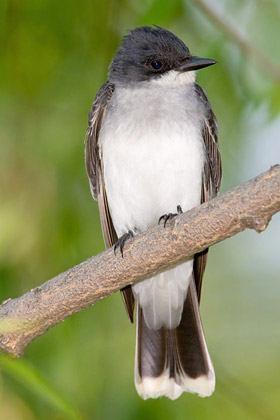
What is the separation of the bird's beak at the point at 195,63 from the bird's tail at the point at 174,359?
118cm

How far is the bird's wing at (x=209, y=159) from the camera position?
3.35 metres

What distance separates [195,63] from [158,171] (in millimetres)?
545

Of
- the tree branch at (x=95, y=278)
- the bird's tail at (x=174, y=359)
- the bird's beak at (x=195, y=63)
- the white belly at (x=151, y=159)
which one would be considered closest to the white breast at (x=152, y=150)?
the white belly at (x=151, y=159)

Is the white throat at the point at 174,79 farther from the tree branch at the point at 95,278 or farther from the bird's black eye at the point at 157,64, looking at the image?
the tree branch at the point at 95,278

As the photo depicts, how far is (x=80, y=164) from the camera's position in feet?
10.2

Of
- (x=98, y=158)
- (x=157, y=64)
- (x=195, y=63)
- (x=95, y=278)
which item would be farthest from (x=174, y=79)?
(x=95, y=278)

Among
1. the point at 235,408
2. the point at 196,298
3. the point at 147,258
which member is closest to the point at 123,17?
the point at 147,258

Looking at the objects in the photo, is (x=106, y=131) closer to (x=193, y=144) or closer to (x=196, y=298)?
(x=193, y=144)

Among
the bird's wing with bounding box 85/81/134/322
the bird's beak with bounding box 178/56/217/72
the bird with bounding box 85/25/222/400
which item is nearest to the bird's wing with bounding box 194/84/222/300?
the bird with bounding box 85/25/222/400

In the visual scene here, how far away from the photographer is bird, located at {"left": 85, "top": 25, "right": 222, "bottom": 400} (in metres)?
3.14

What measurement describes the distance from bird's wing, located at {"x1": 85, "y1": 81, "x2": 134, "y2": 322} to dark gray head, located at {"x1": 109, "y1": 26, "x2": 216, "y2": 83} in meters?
0.12

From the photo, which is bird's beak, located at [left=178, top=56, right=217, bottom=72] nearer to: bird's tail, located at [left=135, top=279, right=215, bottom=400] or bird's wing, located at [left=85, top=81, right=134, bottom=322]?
bird's wing, located at [left=85, top=81, right=134, bottom=322]

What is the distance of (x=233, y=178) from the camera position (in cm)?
317

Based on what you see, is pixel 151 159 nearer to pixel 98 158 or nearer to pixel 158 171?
pixel 158 171
